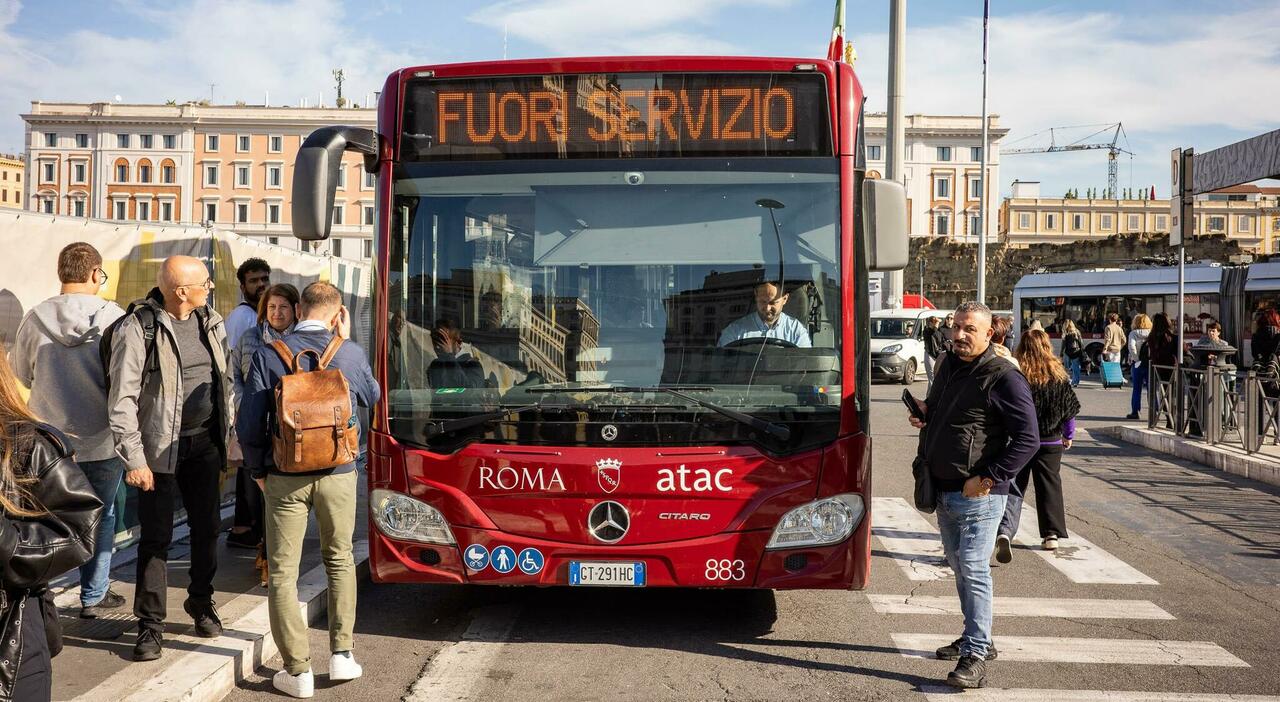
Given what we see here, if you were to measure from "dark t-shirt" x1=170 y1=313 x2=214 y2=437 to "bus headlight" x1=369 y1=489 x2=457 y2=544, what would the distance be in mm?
841

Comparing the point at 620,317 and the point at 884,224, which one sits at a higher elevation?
the point at 884,224

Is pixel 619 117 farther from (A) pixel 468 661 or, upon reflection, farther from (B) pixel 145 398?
(A) pixel 468 661

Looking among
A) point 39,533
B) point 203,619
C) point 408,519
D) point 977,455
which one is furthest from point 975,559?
point 39,533

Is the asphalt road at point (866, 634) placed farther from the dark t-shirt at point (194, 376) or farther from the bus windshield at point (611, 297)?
the dark t-shirt at point (194, 376)

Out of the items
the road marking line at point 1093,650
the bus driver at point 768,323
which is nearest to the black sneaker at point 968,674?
the road marking line at point 1093,650

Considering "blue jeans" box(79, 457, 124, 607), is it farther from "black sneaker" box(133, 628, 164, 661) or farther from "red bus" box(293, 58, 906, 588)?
"red bus" box(293, 58, 906, 588)

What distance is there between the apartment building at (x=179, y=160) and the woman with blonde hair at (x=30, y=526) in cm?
10069

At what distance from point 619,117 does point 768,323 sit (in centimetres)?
120

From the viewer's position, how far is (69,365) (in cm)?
521


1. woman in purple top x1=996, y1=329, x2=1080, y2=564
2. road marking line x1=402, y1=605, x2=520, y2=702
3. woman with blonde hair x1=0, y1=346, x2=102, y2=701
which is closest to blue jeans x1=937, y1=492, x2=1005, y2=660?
road marking line x1=402, y1=605, x2=520, y2=702

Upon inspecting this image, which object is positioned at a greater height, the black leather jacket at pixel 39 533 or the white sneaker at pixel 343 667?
the black leather jacket at pixel 39 533

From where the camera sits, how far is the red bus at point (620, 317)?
5254mm

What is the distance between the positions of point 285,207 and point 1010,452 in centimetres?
10541

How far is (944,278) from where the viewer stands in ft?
234
